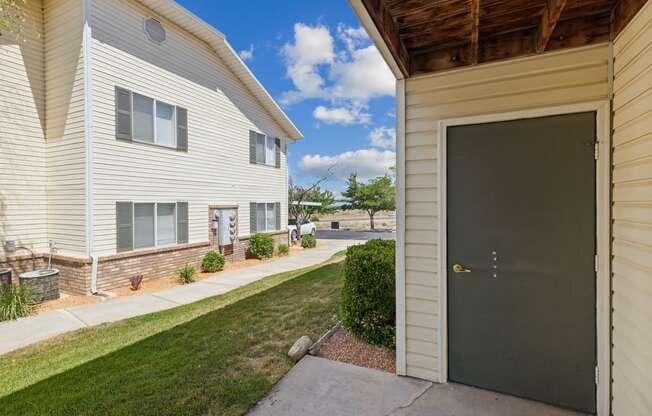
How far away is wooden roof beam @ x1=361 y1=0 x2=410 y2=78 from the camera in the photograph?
194cm

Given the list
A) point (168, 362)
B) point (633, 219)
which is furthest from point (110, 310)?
point (633, 219)

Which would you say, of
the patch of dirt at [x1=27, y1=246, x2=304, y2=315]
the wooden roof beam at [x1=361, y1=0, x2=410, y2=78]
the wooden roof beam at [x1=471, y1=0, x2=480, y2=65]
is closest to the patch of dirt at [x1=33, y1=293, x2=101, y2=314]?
the patch of dirt at [x1=27, y1=246, x2=304, y2=315]

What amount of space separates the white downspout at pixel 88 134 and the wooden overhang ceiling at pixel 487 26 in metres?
6.81

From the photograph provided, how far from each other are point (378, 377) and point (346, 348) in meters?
0.57

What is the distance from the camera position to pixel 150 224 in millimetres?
7816

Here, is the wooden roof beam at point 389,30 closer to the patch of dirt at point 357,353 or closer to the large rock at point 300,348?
the patch of dirt at point 357,353

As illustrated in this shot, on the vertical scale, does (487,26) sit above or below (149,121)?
below

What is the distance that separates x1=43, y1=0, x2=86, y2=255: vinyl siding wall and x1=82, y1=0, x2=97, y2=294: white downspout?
11 cm

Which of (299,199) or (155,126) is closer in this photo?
(155,126)

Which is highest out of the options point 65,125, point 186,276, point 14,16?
point 14,16

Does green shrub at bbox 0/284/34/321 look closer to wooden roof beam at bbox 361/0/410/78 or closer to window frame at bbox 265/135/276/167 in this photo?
wooden roof beam at bbox 361/0/410/78

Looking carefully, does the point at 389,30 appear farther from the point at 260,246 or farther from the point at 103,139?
the point at 260,246

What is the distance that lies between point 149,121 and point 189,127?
47.1 inches

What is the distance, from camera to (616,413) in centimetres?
219
